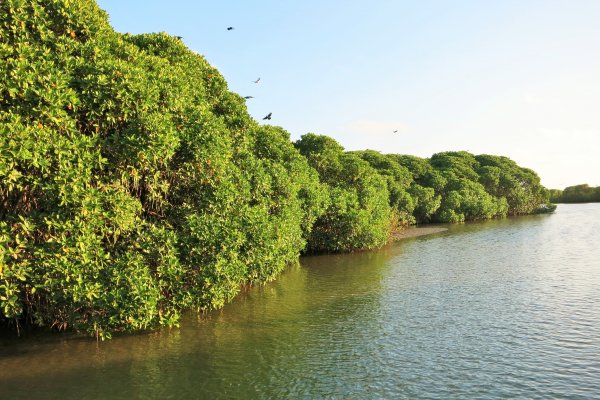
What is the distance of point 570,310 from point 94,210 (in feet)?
63.5

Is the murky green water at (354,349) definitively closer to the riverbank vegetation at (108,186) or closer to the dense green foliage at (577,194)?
the riverbank vegetation at (108,186)

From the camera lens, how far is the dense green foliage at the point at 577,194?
5044 inches

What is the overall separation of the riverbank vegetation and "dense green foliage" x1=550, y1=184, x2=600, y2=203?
440ft

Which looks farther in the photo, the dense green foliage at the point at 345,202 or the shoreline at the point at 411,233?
the shoreline at the point at 411,233

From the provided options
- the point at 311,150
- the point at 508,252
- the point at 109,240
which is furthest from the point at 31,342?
the point at 508,252

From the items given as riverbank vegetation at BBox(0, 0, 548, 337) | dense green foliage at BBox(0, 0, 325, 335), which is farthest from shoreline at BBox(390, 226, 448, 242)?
dense green foliage at BBox(0, 0, 325, 335)

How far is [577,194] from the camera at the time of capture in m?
132

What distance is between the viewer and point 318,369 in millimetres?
13812

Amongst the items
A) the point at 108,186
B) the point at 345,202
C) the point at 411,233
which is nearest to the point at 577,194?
the point at 411,233

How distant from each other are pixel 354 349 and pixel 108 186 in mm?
10125

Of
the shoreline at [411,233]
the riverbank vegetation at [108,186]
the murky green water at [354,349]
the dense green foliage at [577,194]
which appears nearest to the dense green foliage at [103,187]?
the riverbank vegetation at [108,186]

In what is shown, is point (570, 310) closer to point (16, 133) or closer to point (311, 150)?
point (16, 133)

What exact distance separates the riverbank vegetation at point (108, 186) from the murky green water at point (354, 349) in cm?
140

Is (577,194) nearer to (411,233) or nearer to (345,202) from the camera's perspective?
(411,233)
